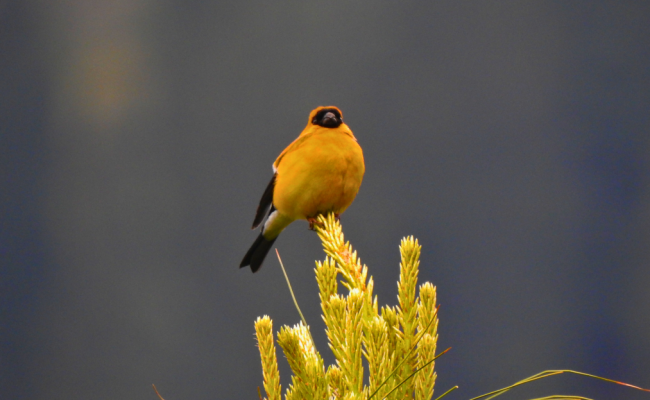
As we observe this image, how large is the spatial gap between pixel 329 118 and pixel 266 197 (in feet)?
0.90

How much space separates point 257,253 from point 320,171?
0.46m

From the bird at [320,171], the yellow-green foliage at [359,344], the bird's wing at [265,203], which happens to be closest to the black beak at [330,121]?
the bird at [320,171]

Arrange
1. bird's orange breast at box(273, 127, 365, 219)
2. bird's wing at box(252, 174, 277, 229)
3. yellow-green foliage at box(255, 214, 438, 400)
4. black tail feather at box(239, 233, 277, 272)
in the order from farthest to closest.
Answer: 1. black tail feather at box(239, 233, 277, 272)
2. bird's wing at box(252, 174, 277, 229)
3. bird's orange breast at box(273, 127, 365, 219)
4. yellow-green foliage at box(255, 214, 438, 400)

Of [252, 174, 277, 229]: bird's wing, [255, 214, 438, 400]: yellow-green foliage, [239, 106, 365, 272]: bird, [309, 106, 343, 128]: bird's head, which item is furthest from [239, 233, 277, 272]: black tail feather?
[255, 214, 438, 400]: yellow-green foliage

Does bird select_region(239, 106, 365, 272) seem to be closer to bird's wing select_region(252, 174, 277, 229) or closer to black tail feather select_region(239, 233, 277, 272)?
bird's wing select_region(252, 174, 277, 229)

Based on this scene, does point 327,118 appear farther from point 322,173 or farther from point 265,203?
point 265,203

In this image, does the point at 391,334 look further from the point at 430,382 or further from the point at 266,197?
the point at 266,197

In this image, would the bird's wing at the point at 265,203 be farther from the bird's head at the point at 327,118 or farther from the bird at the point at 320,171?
the bird's head at the point at 327,118

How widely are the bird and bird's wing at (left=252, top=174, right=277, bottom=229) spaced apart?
5cm

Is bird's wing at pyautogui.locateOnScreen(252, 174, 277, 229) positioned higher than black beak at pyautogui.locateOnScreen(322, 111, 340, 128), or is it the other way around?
black beak at pyautogui.locateOnScreen(322, 111, 340, 128)

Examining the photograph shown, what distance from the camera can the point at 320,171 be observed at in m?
0.98

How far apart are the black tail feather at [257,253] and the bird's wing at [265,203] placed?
8 centimetres

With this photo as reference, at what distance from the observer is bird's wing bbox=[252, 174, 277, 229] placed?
1.17 m

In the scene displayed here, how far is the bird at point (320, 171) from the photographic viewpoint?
98cm
